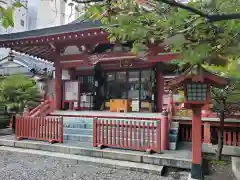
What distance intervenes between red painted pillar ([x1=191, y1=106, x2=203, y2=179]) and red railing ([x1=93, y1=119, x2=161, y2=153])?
Result: 1.19 m

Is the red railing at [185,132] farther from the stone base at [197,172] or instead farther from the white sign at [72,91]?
the white sign at [72,91]

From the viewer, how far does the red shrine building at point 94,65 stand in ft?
28.3

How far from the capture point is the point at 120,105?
11219 mm

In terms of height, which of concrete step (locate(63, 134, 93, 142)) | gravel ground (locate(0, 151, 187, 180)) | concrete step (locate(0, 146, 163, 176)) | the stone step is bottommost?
gravel ground (locate(0, 151, 187, 180))

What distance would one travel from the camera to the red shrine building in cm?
864

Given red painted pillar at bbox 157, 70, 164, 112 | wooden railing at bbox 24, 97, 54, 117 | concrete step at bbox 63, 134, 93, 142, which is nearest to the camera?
concrete step at bbox 63, 134, 93, 142

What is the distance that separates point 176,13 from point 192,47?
1.25ft

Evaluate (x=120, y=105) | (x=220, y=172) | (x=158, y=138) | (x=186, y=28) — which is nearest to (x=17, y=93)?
(x=120, y=105)

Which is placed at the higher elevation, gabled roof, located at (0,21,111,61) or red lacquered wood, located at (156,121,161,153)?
gabled roof, located at (0,21,111,61)

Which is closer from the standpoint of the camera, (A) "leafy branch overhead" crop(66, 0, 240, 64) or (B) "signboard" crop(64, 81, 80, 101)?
(A) "leafy branch overhead" crop(66, 0, 240, 64)

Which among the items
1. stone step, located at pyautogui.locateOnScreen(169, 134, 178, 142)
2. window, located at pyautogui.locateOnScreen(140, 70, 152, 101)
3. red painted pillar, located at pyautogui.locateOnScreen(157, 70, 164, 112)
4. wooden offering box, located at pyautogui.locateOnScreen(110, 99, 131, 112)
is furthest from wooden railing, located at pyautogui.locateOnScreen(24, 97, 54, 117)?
stone step, located at pyautogui.locateOnScreen(169, 134, 178, 142)

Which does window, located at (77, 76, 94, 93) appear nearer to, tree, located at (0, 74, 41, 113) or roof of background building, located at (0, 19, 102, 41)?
tree, located at (0, 74, 41, 113)

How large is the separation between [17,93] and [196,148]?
8.81 meters

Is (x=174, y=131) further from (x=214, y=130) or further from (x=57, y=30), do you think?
(x=57, y=30)
